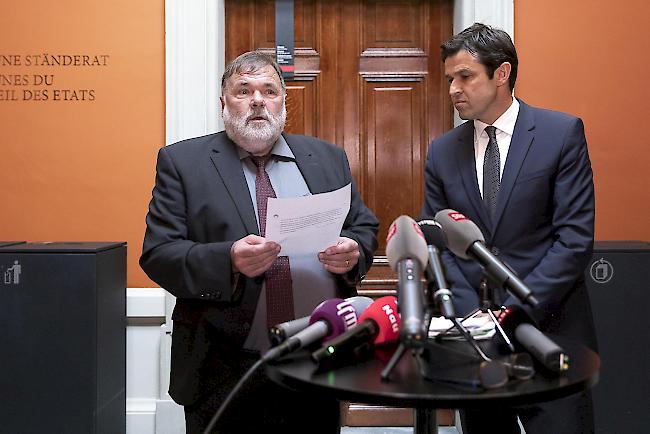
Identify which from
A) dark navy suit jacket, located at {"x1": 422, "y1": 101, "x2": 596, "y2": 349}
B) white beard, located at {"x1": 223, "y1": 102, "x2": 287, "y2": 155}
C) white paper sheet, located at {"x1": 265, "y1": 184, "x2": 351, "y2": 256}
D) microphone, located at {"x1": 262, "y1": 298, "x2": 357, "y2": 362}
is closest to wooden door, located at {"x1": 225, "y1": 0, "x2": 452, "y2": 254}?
dark navy suit jacket, located at {"x1": 422, "y1": 101, "x2": 596, "y2": 349}

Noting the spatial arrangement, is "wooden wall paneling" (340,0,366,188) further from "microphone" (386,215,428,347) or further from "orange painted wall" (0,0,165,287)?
"microphone" (386,215,428,347)

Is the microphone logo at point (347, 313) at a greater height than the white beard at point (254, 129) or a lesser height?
lesser

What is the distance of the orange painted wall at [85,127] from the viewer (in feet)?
13.1

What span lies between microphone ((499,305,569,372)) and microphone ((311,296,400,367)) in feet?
0.91

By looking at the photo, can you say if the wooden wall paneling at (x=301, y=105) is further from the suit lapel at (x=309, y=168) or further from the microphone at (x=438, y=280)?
the microphone at (x=438, y=280)

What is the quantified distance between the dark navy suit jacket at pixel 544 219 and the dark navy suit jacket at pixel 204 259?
1.17 feet

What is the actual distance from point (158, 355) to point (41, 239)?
37.1 inches

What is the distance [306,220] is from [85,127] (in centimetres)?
257

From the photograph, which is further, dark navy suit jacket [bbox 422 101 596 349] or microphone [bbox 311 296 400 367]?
dark navy suit jacket [bbox 422 101 596 349]

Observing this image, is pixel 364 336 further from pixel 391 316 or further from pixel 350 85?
pixel 350 85

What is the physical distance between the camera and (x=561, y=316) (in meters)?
2.32

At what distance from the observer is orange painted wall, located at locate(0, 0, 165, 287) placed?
398 cm

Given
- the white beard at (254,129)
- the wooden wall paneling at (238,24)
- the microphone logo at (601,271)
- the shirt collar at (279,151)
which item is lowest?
the microphone logo at (601,271)

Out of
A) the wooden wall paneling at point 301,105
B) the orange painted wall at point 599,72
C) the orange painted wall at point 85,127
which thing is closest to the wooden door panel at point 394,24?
the wooden wall paneling at point 301,105
